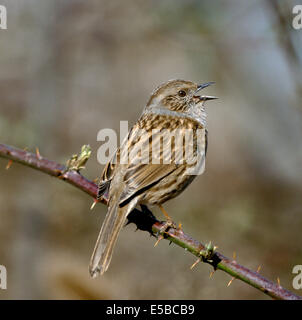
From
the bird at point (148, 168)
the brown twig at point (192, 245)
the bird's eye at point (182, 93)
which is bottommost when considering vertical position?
the brown twig at point (192, 245)

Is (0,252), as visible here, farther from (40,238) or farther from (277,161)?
(277,161)

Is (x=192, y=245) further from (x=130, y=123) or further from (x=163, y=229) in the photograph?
(x=130, y=123)

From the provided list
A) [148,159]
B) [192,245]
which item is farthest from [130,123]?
[192,245]

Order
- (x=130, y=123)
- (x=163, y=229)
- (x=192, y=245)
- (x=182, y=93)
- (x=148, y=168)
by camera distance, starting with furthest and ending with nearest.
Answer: (x=130, y=123) → (x=182, y=93) → (x=148, y=168) → (x=163, y=229) → (x=192, y=245)

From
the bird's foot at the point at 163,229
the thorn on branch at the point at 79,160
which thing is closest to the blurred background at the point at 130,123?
the bird's foot at the point at 163,229

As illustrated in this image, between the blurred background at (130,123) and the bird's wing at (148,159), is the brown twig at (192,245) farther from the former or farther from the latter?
the blurred background at (130,123)

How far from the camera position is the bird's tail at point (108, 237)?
11.8 feet

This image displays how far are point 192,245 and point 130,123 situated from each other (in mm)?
4937

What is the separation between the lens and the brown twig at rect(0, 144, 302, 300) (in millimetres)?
2838

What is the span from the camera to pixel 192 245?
3098 millimetres

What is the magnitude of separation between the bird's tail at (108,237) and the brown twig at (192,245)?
50 centimetres

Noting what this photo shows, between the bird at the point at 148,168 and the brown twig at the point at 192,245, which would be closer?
the brown twig at the point at 192,245

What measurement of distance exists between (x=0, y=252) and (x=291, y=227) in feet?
11.0
